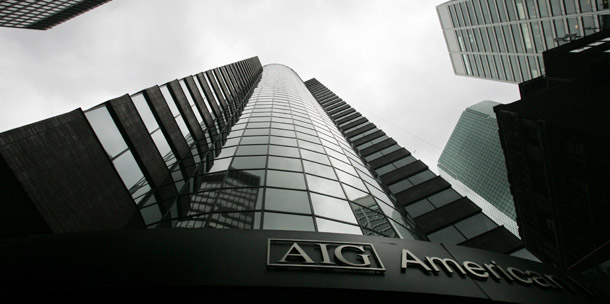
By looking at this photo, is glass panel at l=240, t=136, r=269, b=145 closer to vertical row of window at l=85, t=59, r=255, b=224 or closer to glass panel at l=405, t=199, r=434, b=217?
vertical row of window at l=85, t=59, r=255, b=224

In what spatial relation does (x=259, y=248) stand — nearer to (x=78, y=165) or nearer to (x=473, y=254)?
(x=473, y=254)

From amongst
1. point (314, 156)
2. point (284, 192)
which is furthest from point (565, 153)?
point (284, 192)

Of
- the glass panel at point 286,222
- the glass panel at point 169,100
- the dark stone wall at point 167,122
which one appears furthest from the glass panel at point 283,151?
the glass panel at point 286,222

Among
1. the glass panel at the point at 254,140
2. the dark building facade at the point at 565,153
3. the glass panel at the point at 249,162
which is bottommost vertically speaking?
the dark building facade at the point at 565,153

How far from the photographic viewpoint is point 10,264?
231 inches

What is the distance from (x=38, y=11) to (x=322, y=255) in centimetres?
10487

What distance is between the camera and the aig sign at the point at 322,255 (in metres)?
→ 6.59

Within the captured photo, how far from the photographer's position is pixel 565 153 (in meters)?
25.6

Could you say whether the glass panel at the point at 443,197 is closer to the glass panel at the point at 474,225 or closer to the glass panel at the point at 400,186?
the glass panel at the point at 474,225

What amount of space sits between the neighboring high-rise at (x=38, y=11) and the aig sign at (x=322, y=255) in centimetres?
9503

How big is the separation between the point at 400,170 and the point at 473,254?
16.6m

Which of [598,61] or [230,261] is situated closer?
[230,261]

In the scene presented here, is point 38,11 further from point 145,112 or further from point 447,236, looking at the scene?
point 447,236

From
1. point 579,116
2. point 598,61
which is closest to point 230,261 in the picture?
point 579,116
